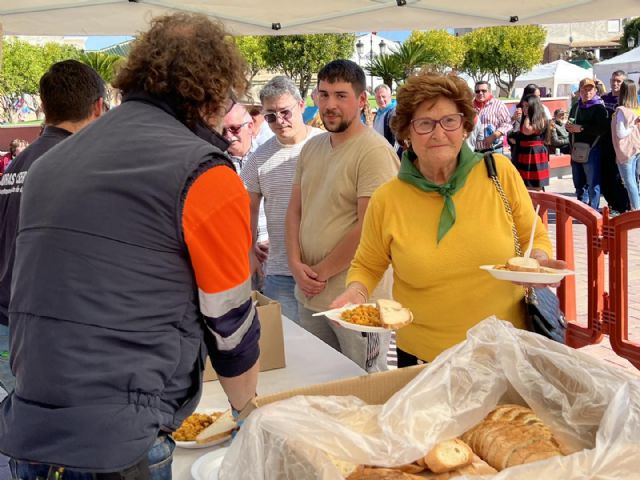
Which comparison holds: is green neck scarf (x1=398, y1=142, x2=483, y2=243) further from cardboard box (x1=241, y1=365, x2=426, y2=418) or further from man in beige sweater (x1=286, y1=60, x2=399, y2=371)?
cardboard box (x1=241, y1=365, x2=426, y2=418)

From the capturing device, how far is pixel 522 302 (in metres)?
2.34

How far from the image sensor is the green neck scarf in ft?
7.54

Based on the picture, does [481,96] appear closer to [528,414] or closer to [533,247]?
[533,247]

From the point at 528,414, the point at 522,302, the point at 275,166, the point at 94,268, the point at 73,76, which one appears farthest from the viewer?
the point at 275,166

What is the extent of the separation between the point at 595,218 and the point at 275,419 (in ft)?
11.1

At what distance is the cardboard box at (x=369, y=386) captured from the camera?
1.54 meters

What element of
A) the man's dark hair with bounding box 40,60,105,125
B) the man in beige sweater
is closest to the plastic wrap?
the man in beige sweater

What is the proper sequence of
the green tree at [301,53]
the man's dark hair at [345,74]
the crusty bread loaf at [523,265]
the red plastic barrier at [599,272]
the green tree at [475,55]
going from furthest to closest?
the green tree at [475,55], the green tree at [301,53], the red plastic barrier at [599,272], the man's dark hair at [345,74], the crusty bread loaf at [523,265]

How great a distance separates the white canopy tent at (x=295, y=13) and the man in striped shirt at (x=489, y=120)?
525 cm

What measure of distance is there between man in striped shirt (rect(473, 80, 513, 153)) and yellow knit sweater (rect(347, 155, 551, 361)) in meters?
8.44

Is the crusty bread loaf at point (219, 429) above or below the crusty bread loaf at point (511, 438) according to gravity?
below

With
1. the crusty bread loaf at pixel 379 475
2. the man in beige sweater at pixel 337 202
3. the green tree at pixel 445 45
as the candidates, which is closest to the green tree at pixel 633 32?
the green tree at pixel 445 45

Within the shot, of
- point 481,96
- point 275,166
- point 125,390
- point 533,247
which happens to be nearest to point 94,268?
point 125,390

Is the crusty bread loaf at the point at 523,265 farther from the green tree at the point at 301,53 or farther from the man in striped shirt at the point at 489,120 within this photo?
the green tree at the point at 301,53
